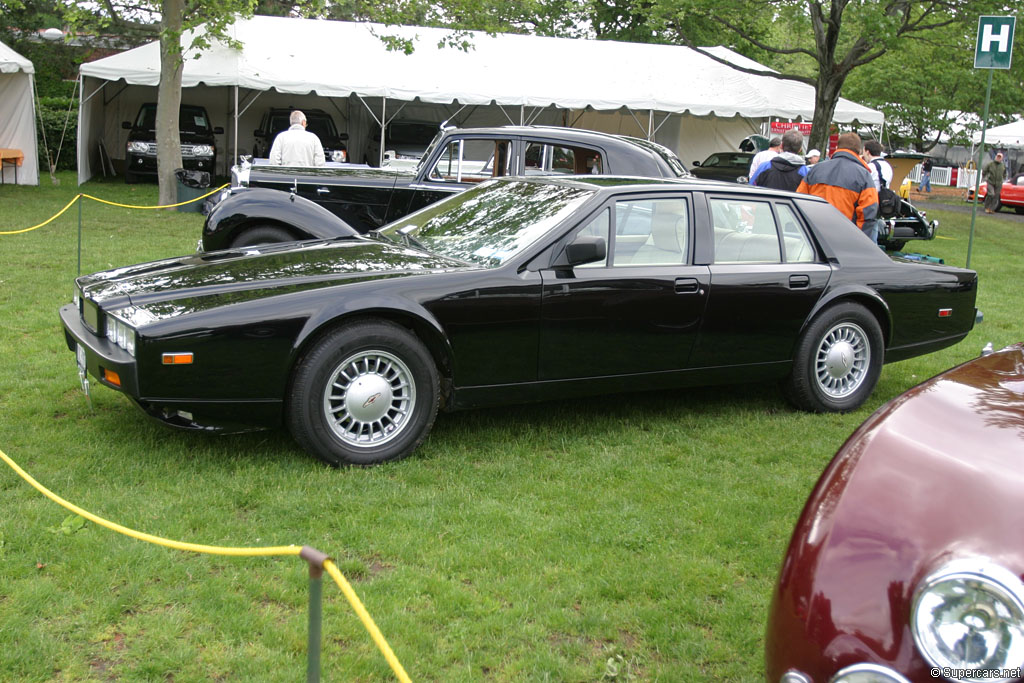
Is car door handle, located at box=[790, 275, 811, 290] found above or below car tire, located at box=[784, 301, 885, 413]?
above

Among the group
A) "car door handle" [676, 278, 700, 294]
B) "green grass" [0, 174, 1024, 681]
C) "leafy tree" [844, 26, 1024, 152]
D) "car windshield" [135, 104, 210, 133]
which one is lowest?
"green grass" [0, 174, 1024, 681]

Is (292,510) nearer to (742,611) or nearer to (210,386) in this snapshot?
(210,386)

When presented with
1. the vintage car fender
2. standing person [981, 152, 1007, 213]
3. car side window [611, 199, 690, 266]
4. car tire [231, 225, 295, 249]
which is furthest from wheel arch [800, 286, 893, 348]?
standing person [981, 152, 1007, 213]

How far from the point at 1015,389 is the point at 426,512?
8.01 ft

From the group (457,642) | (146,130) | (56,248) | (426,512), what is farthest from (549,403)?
(146,130)

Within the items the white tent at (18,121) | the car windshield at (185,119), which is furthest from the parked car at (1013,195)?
the white tent at (18,121)

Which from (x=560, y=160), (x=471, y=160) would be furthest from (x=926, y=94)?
(x=560, y=160)

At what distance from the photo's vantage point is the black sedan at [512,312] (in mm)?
4371

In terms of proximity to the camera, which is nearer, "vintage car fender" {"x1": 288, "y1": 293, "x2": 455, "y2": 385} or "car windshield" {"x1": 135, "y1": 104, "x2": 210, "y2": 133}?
"vintage car fender" {"x1": 288, "y1": 293, "x2": 455, "y2": 385}

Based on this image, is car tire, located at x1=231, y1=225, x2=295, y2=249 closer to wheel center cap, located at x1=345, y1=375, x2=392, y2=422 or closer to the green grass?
the green grass

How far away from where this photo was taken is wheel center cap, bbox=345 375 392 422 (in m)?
4.54

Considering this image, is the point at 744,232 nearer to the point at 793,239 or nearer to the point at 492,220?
the point at 793,239

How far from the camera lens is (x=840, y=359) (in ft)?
19.4

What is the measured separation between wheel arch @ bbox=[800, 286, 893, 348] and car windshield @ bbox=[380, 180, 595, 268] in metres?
1.62
